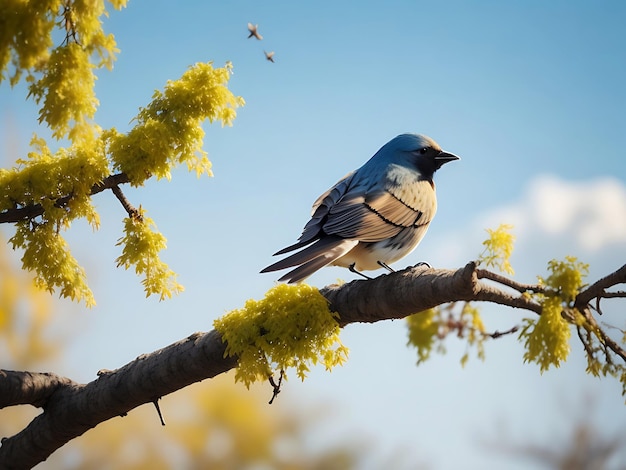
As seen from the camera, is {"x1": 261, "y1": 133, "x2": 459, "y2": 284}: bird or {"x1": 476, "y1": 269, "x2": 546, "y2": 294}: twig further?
{"x1": 261, "y1": 133, "x2": 459, "y2": 284}: bird

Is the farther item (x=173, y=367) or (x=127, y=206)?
(x=127, y=206)

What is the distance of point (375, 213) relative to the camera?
3.62m

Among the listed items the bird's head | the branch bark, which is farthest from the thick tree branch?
the bird's head

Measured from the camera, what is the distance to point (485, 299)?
292cm

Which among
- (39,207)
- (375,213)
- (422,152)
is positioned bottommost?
(375,213)

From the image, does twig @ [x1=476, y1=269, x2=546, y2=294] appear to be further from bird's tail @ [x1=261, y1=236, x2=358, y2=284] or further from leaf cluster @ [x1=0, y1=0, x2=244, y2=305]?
leaf cluster @ [x1=0, y1=0, x2=244, y2=305]

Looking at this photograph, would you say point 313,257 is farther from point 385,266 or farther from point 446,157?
point 446,157

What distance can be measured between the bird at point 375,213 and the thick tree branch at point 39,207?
974mm

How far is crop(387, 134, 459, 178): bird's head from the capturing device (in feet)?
13.9

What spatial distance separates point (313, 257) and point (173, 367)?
2.89 feet

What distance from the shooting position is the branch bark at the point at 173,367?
2.88 m

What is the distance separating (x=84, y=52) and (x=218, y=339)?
145cm

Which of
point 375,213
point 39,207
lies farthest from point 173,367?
Result: point 375,213

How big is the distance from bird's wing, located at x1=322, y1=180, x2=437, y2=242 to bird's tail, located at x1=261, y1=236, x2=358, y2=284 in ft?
0.18
